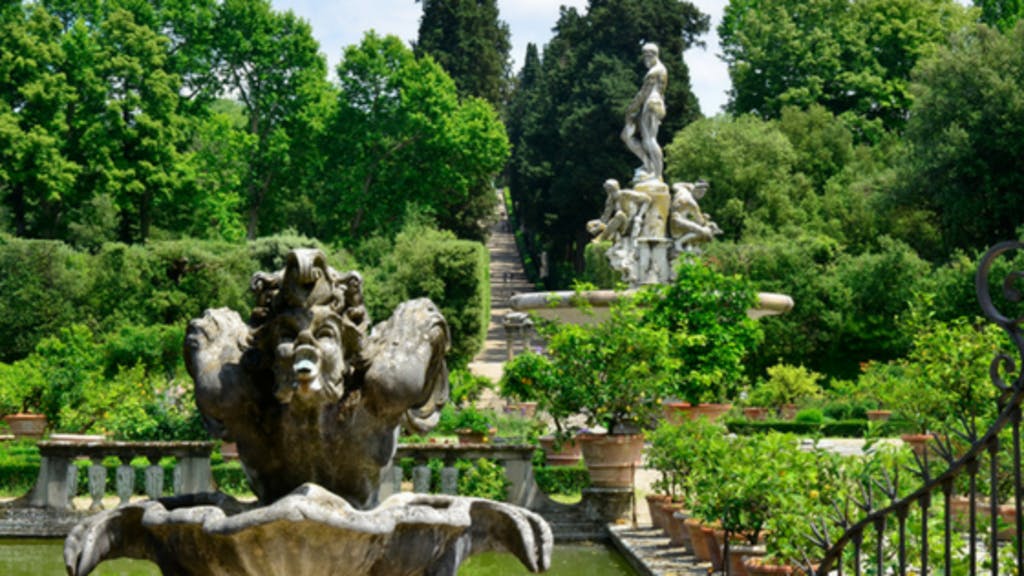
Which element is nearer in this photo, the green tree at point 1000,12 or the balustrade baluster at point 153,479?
the balustrade baluster at point 153,479

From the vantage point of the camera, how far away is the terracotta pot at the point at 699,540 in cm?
951

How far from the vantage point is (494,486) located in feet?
37.8

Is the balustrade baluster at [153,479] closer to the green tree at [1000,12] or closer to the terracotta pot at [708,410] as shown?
the terracotta pot at [708,410]

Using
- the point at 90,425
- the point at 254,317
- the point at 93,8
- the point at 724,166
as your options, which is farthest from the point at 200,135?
the point at 254,317

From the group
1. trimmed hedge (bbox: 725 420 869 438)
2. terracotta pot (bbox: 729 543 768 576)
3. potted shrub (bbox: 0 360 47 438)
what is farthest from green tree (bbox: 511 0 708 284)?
terracotta pot (bbox: 729 543 768 576)

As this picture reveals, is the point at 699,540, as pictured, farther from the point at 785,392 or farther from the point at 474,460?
the point at 785,392

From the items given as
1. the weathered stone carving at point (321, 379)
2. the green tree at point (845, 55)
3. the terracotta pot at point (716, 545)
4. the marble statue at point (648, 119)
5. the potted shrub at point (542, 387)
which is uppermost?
→ the green tree at point (845, 55)

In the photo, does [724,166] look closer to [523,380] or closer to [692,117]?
[692,117]

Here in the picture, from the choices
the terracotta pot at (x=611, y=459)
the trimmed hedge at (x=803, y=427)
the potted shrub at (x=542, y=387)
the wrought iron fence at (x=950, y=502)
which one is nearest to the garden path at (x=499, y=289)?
the trimmed hedge at (x=803, y=427)

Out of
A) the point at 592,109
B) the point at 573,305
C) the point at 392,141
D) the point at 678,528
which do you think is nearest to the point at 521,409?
the point at 573,305

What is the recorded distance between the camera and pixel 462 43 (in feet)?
201

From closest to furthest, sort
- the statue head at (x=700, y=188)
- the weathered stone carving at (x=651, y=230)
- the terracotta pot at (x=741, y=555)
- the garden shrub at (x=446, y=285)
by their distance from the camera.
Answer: the terracotta pot at (x=741, y=555) → the statue head at (x=700, y=188) → the weathered stone carving at (x=651, y=230) → the garden shrub at (x=446, y=285)

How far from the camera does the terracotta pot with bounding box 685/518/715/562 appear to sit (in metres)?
9.51

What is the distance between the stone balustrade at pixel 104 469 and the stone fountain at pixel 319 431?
7.81 m
